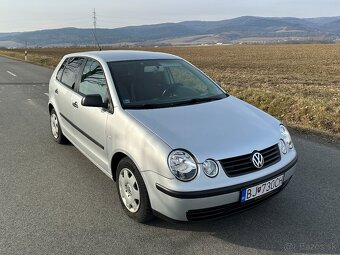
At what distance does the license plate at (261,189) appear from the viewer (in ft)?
9.30

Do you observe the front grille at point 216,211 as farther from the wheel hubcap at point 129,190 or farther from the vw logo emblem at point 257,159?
the wheel hubcap at point 129,190

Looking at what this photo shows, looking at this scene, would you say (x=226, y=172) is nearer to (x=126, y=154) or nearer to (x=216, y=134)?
(x=216, y=134)

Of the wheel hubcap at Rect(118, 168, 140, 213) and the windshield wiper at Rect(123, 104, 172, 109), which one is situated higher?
the windshield wiper at Rect(123, 104, 172, 109)

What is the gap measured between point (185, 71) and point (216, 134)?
1743mm

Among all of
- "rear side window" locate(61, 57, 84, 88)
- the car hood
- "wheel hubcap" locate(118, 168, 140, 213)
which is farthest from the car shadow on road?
"rear side window" locate(61, 57, 84, 88)

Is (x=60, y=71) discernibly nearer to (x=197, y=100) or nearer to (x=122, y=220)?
(x=197, y=100)

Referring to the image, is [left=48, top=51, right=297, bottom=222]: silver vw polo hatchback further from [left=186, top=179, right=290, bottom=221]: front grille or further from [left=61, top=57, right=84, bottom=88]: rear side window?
[left=61, top=57, right=84, bottom=88]: rear side window

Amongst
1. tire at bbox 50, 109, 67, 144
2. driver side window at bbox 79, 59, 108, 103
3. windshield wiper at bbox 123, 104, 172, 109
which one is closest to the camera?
windshield wiper at bbox 123, 104, 172, 109

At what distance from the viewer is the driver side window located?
3.85 metres

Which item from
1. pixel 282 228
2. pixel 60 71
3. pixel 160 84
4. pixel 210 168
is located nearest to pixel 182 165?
pixel 210 168

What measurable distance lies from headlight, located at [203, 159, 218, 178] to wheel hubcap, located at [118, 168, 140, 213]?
0.72 m

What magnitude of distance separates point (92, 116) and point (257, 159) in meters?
1.92

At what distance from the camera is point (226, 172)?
2.76m

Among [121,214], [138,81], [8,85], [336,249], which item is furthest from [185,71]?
[8,85]
